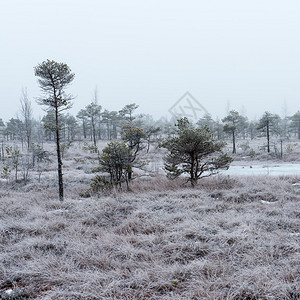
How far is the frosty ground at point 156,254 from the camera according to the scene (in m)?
2.50

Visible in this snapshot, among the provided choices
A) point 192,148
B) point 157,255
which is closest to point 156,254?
point 157,255

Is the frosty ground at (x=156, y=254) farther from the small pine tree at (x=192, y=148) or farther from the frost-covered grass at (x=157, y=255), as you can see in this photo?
the small pine tree at (x=192, y=148)

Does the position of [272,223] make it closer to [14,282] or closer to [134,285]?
[134,285]

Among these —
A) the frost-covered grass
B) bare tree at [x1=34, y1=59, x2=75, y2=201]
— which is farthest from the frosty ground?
bare tree at [x1=34, y1=59, x2=75, y2=201]

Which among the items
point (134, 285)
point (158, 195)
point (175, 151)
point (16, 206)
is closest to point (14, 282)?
point (134, 285)

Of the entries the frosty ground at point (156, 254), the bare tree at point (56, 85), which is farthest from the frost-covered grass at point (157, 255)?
the bare tree at point (56, 85)

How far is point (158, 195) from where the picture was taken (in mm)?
7812

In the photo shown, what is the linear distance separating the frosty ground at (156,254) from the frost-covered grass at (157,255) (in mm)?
13

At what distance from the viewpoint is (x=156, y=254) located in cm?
330

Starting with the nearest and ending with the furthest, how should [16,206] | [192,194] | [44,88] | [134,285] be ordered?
[134,285]
[16,206]
[192,194]
[44,88]

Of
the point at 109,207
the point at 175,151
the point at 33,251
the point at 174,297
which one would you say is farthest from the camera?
the point at 175,151

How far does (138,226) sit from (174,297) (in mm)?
2280

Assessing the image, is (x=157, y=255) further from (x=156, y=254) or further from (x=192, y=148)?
(x=192, y=148)

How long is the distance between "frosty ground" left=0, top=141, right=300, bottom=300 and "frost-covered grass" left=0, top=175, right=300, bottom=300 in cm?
1
